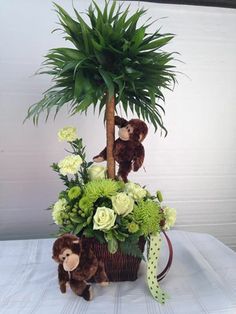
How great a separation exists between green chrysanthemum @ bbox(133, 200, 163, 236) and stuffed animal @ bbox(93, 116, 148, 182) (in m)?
0.15

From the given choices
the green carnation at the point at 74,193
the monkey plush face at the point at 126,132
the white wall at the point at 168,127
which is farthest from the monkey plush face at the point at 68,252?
the white wall at the point at 168,127

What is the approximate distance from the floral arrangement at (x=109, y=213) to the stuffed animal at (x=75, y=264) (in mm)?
45

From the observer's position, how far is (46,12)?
1.34 metres

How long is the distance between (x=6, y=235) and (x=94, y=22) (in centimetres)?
117

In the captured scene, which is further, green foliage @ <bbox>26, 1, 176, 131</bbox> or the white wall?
the white wall

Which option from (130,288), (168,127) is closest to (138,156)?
(130,288)

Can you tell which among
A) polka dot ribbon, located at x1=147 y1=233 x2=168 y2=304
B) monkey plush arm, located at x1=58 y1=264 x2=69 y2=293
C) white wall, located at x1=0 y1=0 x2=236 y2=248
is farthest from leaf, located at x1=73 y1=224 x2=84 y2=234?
white wall, located at x1=0 y1=0 x2=236 y2=248

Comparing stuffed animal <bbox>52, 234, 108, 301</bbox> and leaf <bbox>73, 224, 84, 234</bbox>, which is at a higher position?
leaf <bbox>73, 224, 84, 234</bbox>

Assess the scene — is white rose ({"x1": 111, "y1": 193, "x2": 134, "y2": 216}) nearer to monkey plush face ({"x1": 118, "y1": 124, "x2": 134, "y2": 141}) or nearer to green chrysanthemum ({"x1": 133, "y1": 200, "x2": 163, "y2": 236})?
green chrysanthemum ({"x1": 133, "y1": 200, "x2": 163, "y2": 236})

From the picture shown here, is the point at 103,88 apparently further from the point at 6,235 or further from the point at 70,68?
the point at 6,235

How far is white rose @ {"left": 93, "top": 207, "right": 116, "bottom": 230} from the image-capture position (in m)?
0.76

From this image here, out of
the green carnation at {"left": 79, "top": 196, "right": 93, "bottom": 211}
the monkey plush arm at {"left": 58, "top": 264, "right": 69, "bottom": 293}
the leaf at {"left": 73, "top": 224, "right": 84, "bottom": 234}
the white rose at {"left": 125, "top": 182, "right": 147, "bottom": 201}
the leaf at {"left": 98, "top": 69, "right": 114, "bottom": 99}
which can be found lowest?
the monkey plush arm at {"left": 58, "top": 264, "right": 69, "bottom": 293}

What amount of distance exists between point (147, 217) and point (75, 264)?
0.25m

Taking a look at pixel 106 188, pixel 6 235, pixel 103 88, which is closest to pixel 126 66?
pixel 103 88
